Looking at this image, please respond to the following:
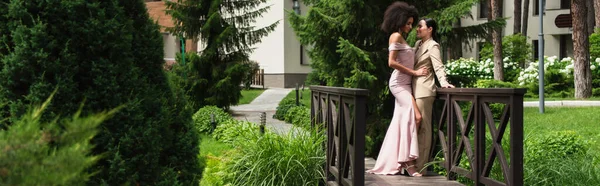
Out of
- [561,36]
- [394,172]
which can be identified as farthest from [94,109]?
[561,36]

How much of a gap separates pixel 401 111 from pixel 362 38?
410 cm

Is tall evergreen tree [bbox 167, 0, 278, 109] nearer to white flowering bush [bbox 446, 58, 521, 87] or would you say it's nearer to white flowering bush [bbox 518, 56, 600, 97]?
white flowering bush [bbox 518, 56, 600, 97]

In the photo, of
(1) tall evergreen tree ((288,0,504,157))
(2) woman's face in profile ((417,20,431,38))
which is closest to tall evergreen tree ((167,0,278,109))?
(1) tall evergreen tree ((288,0,504,157))

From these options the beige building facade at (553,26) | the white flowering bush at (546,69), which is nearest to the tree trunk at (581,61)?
the white flowering bush at (546,69)

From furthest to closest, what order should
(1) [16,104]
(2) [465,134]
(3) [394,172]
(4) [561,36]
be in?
(4) [561,36] < (3) [394,172] < (2) [465,134] < (1) [16,104]

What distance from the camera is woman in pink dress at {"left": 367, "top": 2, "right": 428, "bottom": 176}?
794cm

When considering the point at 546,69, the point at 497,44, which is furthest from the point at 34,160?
the point at 546,69

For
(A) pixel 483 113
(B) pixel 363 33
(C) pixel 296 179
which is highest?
(B) pixel 363 33

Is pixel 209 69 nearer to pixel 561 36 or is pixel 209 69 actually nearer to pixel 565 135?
pixel 565 135

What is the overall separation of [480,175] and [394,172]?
3.81ft

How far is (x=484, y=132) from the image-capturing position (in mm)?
6863

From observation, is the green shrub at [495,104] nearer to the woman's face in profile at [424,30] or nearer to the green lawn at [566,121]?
the green lawn at [566,121]

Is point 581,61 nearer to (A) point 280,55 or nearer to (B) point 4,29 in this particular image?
(A) point 280,55

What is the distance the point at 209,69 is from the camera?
2231 cm
